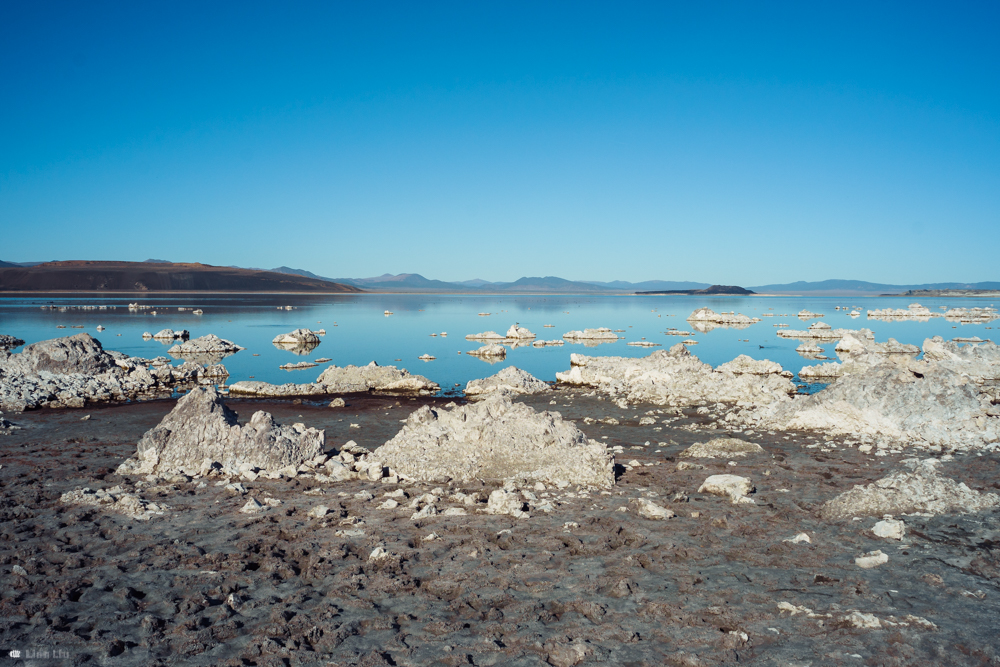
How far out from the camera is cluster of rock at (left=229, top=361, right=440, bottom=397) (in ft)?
59.1

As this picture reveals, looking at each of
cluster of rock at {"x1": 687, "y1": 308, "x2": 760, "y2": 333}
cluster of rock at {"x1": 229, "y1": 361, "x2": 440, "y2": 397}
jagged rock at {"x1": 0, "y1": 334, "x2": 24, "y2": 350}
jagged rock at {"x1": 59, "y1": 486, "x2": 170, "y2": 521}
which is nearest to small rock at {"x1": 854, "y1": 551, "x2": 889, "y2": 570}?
jagged rock at {"x1": 59, "y1": 486, "x2": 170, "y2": 521}

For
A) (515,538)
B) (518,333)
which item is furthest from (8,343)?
(515,538)

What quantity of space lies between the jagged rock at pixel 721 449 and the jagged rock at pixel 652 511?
319 centimetres

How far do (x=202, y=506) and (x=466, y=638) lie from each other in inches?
170

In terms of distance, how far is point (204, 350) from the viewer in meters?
28.9

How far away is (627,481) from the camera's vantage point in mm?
8391

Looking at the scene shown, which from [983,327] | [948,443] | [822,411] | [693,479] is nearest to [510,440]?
[693,479]

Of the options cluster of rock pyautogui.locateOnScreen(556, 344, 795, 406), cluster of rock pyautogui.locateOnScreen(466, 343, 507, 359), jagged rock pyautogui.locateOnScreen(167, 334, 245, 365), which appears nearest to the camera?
cluster of rock pyautogui.locateOnScreen(556, 344, 795, 406)

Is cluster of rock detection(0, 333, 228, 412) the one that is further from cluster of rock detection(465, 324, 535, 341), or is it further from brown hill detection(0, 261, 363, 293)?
brown hill detection(0, 261, 363, 293)

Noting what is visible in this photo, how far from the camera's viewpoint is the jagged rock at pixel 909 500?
6.61 m

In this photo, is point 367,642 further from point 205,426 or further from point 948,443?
point 948,443

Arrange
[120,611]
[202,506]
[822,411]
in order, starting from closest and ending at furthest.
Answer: [120,611], [202,506], [822,411]

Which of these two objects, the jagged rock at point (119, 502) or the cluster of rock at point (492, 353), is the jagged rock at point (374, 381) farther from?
the jagged rock at point (119, 502)

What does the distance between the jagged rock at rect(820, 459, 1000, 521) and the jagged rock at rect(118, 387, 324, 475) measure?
7295mm
